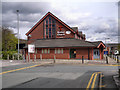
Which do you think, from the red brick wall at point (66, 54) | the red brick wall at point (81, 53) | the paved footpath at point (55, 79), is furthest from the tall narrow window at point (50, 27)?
the paved footpath at point (55, 79)

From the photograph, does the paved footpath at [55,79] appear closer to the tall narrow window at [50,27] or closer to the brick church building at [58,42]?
the brick church building at [58,42]

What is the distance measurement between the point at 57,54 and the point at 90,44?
7.38 m

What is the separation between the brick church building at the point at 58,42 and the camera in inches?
1246

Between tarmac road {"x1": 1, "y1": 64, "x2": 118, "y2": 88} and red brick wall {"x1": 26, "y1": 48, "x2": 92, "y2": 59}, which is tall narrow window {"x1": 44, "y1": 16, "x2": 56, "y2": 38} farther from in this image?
tarmac road {"x1": 1, "y1": 64, "x2": 118, "y2": 88}

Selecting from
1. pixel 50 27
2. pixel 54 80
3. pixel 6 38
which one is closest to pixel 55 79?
pixel 54 80

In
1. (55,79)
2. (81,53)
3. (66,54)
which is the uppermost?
(81,53)

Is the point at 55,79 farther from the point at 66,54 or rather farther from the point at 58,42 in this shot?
the point at 58,42

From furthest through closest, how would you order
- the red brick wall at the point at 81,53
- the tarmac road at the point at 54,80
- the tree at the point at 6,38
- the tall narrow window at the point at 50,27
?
the tree at the point at 6,38
the tall narrow window at the point at 50,27
the red brick wall at the point at 81,53
the tarmac road at the point at 54,80

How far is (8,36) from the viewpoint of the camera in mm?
54469

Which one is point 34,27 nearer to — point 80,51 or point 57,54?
point 57,54

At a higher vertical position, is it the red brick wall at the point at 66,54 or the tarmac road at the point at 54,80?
the red brick wall at the point at 66,54

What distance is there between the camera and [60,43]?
33.3 metres

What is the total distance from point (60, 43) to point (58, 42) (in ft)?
2.63

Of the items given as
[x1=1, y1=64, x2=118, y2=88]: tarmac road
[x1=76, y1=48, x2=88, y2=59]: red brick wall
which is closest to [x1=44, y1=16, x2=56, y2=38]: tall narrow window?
[x1=76, y1=48, x2=88, y2=59]: red brick wall
